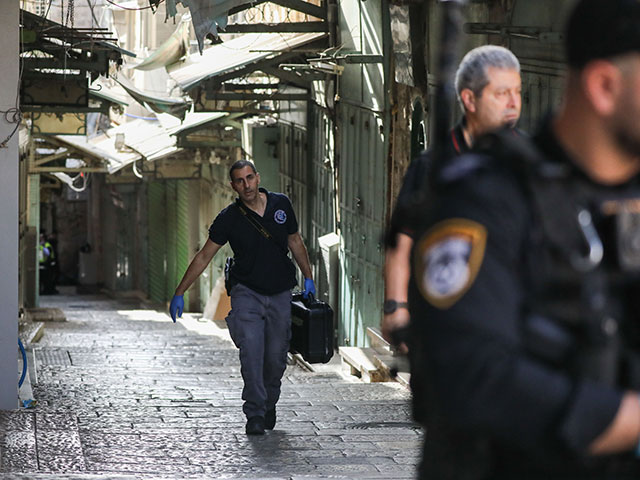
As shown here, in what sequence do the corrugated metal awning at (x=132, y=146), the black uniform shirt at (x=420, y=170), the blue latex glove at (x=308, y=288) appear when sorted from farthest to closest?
the corrugated metal awning at (x=132, y=146), the blue latex glove at (x=308, y=288), the black uniform shirt at (x=420, y=170)

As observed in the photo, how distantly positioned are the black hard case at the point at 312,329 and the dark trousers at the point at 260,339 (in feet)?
0.53

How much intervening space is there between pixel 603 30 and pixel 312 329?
22.5 ft

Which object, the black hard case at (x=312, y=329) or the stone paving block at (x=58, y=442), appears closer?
the stone paving block at (x=58, y=442)

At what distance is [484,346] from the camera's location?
215 cm

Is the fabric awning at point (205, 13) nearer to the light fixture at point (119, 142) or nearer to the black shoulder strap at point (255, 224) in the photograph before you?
the black shoulder strap at point (255, 224)

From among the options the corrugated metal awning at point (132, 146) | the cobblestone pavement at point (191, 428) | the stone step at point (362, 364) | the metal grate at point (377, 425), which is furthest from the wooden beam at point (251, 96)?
the metal grate at point (377, 425)

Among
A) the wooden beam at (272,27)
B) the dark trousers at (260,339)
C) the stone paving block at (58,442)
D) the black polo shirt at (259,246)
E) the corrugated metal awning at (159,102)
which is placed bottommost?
the stone paving block at (58,442)

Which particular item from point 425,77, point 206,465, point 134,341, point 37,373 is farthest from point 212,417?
point 134,341

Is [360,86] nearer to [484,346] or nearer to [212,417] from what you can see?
[212,417]

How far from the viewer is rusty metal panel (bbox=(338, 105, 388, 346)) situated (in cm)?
1519

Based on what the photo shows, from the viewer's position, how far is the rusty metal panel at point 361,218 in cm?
1519

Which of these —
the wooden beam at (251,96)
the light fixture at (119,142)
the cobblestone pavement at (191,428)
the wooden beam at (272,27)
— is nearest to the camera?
the cobblestone pavement at (191,428)

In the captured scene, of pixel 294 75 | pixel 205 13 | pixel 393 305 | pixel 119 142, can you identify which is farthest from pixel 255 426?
pixel 119 142

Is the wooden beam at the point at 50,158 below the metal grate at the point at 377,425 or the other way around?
the other way around
